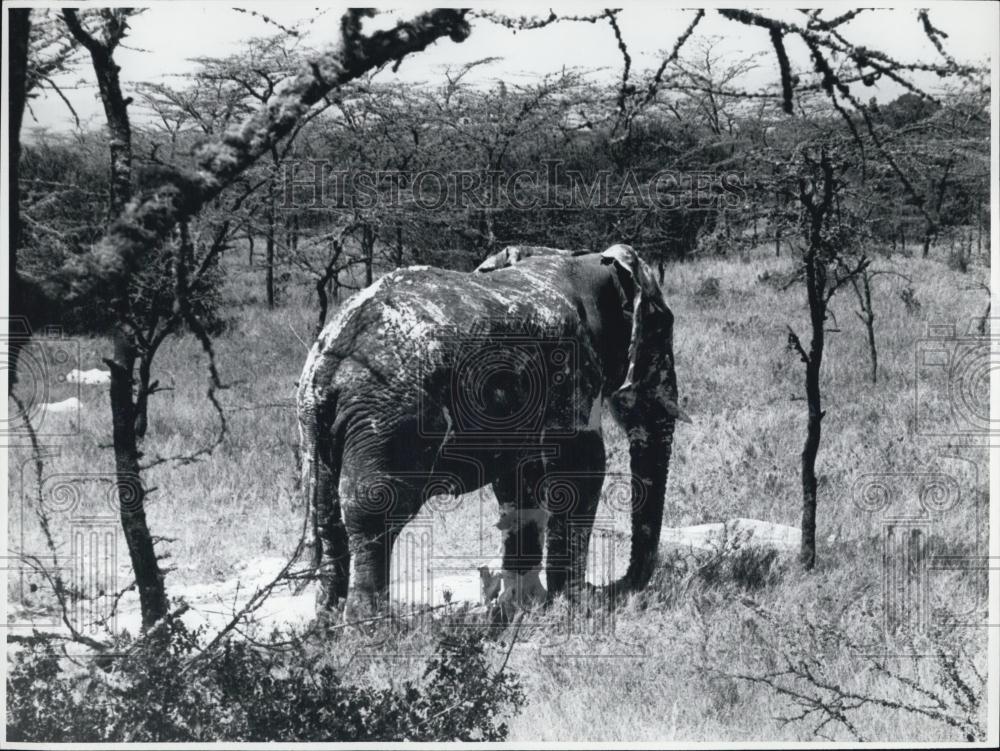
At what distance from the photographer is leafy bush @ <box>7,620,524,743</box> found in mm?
4293

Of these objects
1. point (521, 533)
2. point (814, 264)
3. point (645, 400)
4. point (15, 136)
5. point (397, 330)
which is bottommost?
point (521, 533)

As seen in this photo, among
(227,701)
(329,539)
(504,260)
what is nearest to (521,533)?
(329,539)

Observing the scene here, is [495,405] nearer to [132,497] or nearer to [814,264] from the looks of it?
[132,497]

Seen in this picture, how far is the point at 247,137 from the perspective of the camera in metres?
3.07

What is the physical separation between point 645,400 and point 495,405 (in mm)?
1349

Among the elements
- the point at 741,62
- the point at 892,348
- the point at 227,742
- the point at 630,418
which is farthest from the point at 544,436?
the point at 892,348

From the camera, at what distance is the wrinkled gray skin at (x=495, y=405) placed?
4.81 metres

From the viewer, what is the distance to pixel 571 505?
5789 millimetres

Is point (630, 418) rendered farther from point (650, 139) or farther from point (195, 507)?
point (650, 139)

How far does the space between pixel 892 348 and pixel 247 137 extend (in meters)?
9.67

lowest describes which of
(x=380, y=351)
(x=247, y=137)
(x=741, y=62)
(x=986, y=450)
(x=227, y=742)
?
(x=227, y=742)

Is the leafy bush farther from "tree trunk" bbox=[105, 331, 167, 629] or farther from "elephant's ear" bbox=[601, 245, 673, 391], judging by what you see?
"elephant's ear" bbox=[601, 245, 673, 391]

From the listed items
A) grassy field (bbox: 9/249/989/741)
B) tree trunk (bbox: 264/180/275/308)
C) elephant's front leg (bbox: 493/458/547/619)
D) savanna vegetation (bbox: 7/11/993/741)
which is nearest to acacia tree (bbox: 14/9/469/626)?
savanna vegetation (bbox: 7/11/993/741)

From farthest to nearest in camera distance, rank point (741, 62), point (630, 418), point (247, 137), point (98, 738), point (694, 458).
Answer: point (694, 458) → point (741, 62) → point (630, 418) → point (98, 738) → point (247, 137)
